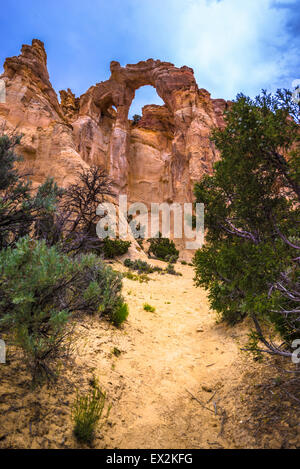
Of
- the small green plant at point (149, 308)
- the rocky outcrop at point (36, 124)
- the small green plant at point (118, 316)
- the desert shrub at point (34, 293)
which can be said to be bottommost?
the small green plant at point (149, 308)

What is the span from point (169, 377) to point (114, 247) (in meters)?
11.7

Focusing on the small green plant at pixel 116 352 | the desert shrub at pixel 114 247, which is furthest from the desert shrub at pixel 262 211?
the desert shrub at pixel 114 247

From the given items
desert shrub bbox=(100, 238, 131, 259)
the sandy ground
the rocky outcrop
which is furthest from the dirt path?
the rocky outcrop

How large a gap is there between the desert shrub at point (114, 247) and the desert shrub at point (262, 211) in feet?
38.1

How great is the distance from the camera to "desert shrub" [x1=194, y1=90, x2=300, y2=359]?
264 cm

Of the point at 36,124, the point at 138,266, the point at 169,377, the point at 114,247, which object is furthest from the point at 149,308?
the point at 36,124

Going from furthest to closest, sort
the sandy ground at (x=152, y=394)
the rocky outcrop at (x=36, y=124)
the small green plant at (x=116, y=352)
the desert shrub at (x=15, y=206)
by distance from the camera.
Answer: the rocky outcrop at (x=36, y=124), the small green plant at (x=116, y=352), the desert shrub at (x=15, y=206), the sandy ground at (x=152, y=394)

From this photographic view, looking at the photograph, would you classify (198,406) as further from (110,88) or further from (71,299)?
(110,88)

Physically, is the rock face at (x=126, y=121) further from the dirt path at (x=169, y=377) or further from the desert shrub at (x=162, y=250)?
the dirt path at (x=169, y=377)

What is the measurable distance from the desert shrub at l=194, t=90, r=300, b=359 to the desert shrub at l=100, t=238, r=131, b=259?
11609 millimetres

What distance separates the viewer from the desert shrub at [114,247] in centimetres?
1484

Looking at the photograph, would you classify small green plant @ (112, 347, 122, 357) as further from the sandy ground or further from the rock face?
the rock face

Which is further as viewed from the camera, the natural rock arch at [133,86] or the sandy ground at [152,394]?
the natural rock arch at [133,86]
